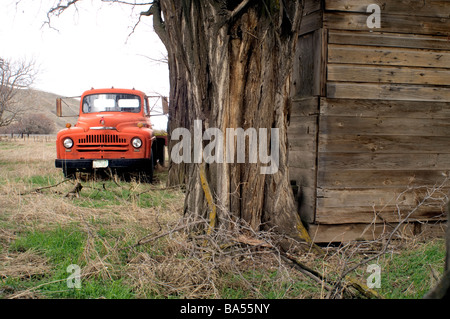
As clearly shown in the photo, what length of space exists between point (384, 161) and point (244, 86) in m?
2.04

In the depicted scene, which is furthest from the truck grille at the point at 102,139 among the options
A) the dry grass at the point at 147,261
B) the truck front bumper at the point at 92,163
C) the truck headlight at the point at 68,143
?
the dry grass at the point at 147,261

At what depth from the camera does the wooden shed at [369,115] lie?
4500mm

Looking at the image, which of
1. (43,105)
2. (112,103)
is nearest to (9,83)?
(112,103)

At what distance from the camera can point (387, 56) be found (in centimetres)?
469

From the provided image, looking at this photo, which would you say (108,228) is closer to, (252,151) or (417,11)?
(252,151)

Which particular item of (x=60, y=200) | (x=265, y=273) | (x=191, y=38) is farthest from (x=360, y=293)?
(x=60, y=200)

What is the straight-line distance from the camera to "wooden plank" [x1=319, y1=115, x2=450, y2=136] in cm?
450

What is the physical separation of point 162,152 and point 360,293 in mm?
9301

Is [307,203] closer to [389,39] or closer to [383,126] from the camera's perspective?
[383,126]

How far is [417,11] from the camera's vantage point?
4781 mm

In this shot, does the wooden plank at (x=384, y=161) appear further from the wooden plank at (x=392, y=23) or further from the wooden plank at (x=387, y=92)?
the wooden plank at (x=392, y=23)

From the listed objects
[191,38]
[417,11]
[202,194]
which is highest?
[417,11]
